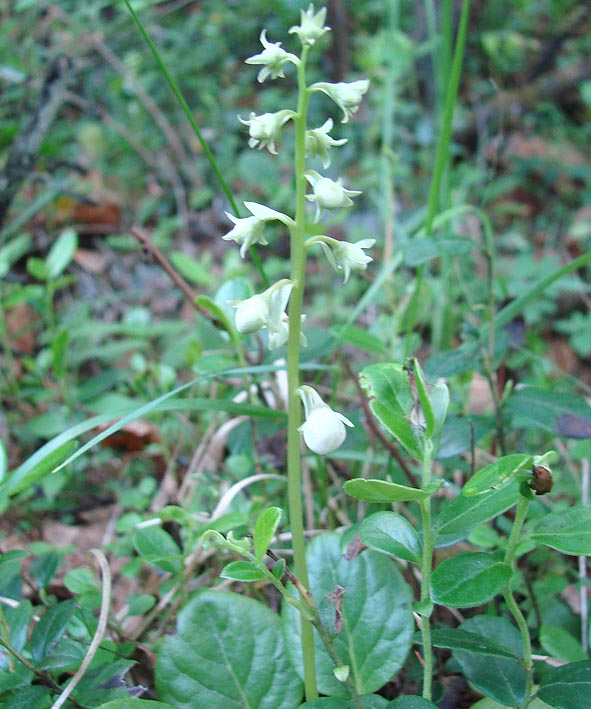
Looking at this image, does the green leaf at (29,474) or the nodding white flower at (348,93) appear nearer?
the nodding white flower at (348,93)

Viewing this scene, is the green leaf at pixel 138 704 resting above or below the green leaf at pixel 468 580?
below

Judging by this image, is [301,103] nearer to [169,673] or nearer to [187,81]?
[169,673]

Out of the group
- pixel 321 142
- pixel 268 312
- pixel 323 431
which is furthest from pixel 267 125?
pixel 323 431

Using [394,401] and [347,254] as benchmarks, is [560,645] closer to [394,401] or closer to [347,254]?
[394,401]

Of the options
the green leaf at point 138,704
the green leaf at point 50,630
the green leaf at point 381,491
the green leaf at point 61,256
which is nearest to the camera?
the green leaf at point 381,491

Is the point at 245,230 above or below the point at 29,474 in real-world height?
above

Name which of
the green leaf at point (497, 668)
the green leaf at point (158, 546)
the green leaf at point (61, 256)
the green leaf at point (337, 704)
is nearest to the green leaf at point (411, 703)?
the green leaf at point (337, 704)

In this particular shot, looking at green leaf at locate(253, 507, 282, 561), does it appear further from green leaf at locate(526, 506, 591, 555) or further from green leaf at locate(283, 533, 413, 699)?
green leaf at locate(526, 506, 591, 555)

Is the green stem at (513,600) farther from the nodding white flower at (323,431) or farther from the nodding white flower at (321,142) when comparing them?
the nodding white flower at (321,142)
